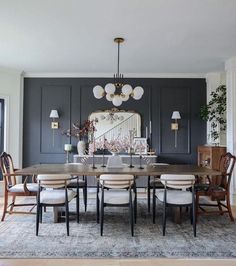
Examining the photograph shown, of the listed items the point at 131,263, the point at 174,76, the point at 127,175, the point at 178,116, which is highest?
the point at 174,76

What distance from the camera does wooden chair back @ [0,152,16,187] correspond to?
12.6 ft

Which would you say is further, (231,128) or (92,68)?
(92,68)

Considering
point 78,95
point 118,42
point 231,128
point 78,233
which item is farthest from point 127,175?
point 78,95

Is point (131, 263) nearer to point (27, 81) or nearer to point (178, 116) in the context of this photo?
point (178, 116)

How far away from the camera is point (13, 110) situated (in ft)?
19.2

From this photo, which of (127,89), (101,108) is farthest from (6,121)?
(127,89)

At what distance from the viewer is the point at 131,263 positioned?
8.43 feet

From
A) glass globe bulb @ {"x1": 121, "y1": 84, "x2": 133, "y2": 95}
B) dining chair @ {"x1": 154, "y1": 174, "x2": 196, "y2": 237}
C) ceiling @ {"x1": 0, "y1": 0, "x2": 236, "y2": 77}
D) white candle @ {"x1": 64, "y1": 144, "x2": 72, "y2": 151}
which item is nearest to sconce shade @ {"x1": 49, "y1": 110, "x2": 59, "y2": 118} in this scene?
white candle @ {"x1": 64, "y1": 144, "x2": 72, "y2": 151}

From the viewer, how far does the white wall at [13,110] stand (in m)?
5.77

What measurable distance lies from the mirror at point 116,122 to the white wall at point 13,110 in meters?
1.67

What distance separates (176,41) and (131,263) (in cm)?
314

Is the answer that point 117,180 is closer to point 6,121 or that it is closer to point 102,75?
point 102,75

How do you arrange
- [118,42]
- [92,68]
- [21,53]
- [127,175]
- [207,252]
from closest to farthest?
[207,252], [127,175], [118,42], [21,53], [92,68]

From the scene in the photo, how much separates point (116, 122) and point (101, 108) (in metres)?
0.48
